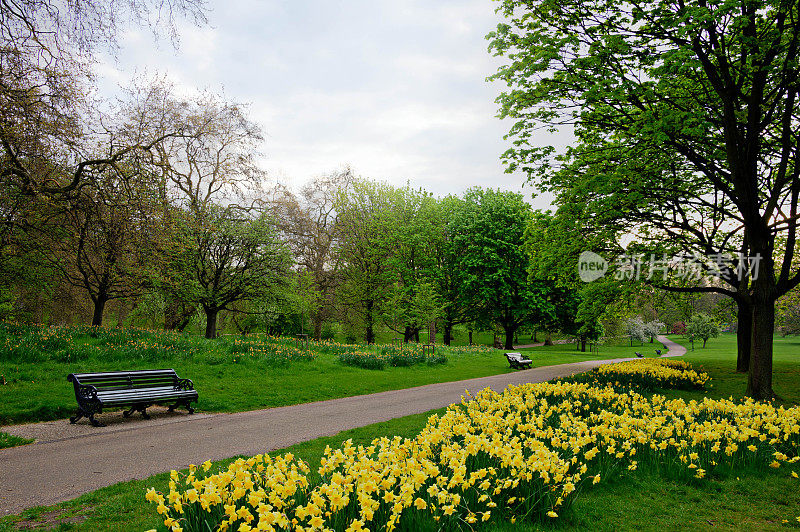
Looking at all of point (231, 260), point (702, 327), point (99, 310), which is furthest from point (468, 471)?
point (702, 327)

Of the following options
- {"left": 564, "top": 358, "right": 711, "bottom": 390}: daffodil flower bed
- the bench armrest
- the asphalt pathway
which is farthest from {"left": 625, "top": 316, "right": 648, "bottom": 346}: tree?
the bench armrest

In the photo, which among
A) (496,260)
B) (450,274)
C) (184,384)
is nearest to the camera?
(184,384)

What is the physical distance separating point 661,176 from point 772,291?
4.10 m

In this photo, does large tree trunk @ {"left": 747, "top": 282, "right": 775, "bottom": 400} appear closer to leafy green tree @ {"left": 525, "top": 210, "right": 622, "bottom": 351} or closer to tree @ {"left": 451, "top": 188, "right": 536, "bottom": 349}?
leafy green tree @ {"left": 525, "top": 210, "right": 622, "bottom": 351}

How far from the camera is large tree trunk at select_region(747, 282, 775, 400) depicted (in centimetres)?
1004

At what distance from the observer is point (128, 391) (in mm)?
8797

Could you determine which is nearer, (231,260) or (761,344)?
(761,344)

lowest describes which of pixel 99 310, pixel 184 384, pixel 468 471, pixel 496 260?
pixel 184 384

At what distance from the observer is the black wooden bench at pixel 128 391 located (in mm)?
8016

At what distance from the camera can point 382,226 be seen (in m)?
30.0

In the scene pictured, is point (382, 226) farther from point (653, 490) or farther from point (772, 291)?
point (653, 490)

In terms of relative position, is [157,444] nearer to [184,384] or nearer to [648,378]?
[184,384]

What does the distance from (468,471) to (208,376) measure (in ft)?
32.1

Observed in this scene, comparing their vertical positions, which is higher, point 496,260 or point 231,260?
point 496,260
